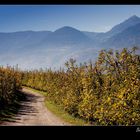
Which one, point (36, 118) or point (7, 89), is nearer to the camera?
point (36, 118)

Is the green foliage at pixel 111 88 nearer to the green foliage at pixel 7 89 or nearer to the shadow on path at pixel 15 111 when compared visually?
the shadow on path at pixel 15 111

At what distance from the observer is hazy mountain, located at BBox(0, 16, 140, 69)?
10.5 meters

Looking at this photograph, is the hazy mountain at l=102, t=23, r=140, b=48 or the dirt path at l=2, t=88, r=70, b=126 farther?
the hazy mountain at l=102, t=23, r=140, b=48

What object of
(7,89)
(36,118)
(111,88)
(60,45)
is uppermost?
(60,45)

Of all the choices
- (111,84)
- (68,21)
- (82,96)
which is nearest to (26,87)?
(82,96)

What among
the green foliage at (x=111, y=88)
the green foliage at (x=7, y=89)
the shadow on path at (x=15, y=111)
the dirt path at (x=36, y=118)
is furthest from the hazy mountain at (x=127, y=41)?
the green foliage at (x=7, y=89)

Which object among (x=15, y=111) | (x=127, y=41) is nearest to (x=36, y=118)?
(x=15, y=111)

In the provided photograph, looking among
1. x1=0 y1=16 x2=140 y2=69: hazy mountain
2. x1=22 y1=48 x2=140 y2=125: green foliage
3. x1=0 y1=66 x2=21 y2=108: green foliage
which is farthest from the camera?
x1=0 y1=66 x2=21 y2=108: green foliage

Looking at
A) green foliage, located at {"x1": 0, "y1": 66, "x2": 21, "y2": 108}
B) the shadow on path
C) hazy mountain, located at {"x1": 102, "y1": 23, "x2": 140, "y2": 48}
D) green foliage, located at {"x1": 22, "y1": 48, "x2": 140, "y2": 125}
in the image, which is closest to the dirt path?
the shadow on path

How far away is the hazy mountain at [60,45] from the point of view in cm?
1047

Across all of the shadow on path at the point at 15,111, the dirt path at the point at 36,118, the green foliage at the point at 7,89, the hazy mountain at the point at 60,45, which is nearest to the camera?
the dirt path at the point at 36,118

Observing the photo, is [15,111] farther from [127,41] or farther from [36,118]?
[127,41]

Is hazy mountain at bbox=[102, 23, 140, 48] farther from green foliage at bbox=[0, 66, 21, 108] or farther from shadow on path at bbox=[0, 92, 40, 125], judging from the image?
green foliage at bbox=[0, 66, 21, 108]

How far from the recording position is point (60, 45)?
11383mm
